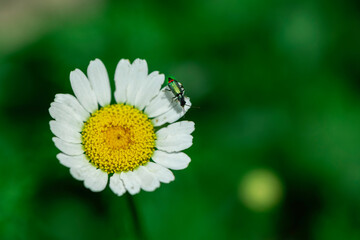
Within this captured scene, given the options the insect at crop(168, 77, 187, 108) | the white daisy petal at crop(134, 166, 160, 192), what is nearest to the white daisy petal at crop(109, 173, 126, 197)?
the white daisy petal at crop(134, 166, 160, 192)

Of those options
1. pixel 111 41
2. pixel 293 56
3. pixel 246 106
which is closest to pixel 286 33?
pixel 293 56

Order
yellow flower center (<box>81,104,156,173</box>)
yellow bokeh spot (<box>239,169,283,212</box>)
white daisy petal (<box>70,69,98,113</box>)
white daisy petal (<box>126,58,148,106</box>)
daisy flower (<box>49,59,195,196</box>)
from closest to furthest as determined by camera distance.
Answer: daisy flower (<box>49,59,195,196</box>) → yellow flower center (<box>81,104,156,173</box>) → white daisy petal (<box>70,69,98,113</box>) → white daisy petal (<box>126,58,148,106</box>) → yellow bokeh spot (<box>239,169,283,212</box>)

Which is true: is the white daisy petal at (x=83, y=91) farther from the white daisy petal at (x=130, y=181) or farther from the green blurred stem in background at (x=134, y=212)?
the green blurred stem in background at (x=134, y=212)

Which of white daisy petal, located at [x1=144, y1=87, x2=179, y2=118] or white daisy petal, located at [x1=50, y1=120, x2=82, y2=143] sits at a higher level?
white daisy petal, located at [x1=50, y1=120, x2=82, y2=143]

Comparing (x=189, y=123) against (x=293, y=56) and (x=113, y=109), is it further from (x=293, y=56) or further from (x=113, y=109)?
(x=293, y=56)

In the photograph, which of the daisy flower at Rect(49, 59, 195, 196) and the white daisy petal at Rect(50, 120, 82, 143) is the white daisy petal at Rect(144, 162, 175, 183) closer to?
the daisy flower at Rect(49, 59, 195, 196)

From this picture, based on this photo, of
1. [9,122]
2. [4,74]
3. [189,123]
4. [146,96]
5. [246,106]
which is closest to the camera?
[189,123]
